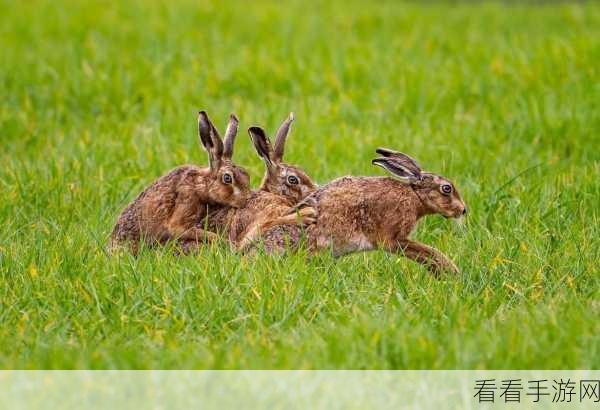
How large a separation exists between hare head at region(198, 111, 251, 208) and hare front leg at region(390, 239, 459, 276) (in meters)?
1.03

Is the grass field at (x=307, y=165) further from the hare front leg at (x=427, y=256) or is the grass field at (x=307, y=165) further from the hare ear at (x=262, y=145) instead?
the hare ear at (x=262, y=145)

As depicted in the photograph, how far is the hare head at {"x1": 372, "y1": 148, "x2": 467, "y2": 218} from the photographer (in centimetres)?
695

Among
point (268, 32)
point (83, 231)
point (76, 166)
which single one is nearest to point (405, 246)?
point (83, 231)

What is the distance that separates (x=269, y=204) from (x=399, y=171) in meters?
0.83

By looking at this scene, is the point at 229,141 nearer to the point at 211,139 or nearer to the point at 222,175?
the point at 211,139

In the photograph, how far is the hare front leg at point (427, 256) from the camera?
6355 millimetres

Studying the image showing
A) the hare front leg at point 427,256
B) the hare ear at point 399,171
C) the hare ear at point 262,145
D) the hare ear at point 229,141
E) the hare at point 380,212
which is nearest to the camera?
the hare front leg at point 427,256

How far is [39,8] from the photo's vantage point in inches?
582

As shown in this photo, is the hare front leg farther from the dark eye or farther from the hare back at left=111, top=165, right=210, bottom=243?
the hare back at left=111, top=165, right=210, bottom=243

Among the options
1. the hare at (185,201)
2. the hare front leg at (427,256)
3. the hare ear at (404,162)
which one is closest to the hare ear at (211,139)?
the hare at (185,201)

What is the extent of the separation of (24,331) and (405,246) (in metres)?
2.29

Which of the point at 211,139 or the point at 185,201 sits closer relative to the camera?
the point at 185,201

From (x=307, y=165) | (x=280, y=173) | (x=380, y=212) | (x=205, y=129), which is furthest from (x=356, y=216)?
(x=307, y=165)

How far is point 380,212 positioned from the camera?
Answer: 22.1 feet
